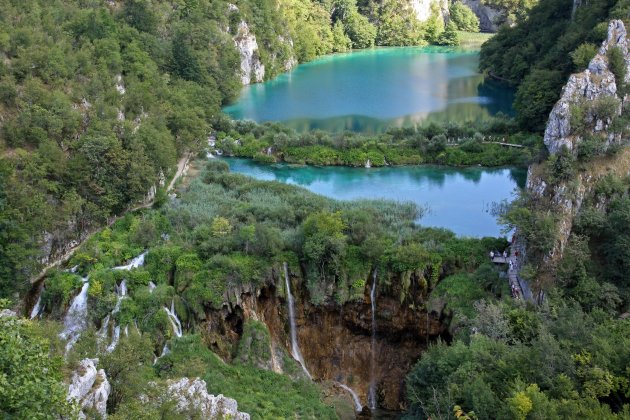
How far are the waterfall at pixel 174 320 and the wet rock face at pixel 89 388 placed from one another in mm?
8583

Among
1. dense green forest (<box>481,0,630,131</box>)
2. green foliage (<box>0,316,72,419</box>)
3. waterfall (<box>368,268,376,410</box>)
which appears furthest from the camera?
dense green forest (<box>481,0,630,131</box>)

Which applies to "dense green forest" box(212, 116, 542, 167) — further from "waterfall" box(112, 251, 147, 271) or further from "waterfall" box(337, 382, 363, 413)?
"waterfall" box(337, 382, 363, 413)

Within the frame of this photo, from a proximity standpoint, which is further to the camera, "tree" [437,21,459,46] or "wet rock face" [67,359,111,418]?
"tree" [437,21,459,46]

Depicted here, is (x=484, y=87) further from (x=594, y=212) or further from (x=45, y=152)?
(x=45, y=152)

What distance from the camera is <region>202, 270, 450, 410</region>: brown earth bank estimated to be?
2495 cm

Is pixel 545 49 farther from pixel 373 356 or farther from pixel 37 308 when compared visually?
pixel 37 308

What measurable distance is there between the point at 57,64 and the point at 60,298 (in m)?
15.7

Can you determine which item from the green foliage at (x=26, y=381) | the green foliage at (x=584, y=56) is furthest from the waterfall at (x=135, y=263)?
the green foliage at (x=584, y=56)

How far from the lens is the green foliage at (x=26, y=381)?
1084cm

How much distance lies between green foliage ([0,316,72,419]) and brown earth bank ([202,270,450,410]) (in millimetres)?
12763

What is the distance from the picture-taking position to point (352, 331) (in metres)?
26.2

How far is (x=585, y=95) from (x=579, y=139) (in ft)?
11.8

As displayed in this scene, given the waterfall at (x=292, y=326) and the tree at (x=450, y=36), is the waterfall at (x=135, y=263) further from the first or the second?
the tree at (x=450, y=36)

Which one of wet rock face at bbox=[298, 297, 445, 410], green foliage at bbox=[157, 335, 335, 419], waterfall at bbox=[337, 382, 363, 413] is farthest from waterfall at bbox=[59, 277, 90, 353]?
waterfall at bbox=[337, 382, 363, 413]
